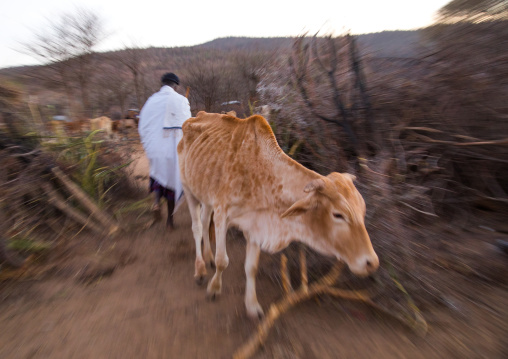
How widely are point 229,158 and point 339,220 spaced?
1305 mm

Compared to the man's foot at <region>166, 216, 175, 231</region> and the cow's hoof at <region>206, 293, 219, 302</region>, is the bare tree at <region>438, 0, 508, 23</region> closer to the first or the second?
the cow's hoof at <region>206, 293, 219, 302</region>

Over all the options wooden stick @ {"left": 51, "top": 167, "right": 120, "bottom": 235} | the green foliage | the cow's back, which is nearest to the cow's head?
the cow's back

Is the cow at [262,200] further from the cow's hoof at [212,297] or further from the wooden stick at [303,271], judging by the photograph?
the wooden stick at [303,271]

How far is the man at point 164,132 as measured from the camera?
13.5 ft

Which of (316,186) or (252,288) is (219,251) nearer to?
(252,288)

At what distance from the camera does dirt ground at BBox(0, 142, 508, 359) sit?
2125mm

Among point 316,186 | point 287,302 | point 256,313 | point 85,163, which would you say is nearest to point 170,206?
point 85,163

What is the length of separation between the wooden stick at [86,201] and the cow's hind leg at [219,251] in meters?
2.26

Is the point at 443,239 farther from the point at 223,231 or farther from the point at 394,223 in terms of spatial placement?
the point at 223,231

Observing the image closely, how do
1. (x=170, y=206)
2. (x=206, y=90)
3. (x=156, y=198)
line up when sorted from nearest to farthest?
(x=170, y=206), (x=156, y=198), (x=206, y=90)

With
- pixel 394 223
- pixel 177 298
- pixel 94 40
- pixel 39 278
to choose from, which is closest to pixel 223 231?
pixel 177 298

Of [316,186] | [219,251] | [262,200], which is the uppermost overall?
[316,186]

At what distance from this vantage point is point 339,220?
1971 millimetres

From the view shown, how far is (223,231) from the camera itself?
2.70 meters
